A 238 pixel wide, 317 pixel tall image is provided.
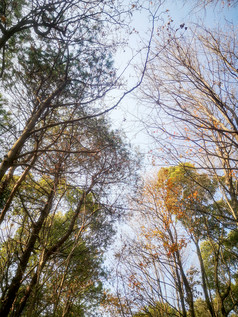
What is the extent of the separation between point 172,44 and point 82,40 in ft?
7.96

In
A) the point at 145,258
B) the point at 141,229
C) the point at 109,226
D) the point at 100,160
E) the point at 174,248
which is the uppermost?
the point at 100,160

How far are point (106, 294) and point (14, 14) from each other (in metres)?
10.6

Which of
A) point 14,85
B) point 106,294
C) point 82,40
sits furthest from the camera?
point 106,294

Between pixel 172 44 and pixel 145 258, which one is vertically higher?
pixel 172 44

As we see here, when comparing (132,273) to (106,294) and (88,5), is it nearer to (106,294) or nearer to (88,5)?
(106,294)

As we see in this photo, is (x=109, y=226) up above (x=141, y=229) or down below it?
above

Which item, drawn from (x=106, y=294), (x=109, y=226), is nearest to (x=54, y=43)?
(x=109, y=226)

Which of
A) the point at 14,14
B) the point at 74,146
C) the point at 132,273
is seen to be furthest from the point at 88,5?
the point at 132,273

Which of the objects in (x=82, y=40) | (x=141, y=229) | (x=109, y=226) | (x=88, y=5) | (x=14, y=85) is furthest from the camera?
(x=109, y=226)

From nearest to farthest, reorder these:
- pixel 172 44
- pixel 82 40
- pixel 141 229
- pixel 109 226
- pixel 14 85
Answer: pixel 172 44 → pixel 82 40 → pixel 14 85 → pixel 141 229 → pixel 109 226

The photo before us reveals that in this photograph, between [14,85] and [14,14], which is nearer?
[14,14]

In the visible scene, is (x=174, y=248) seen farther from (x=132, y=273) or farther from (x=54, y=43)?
(x=54, y=43)

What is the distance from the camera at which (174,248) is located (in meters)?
4.56

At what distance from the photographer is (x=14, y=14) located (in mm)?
4301
